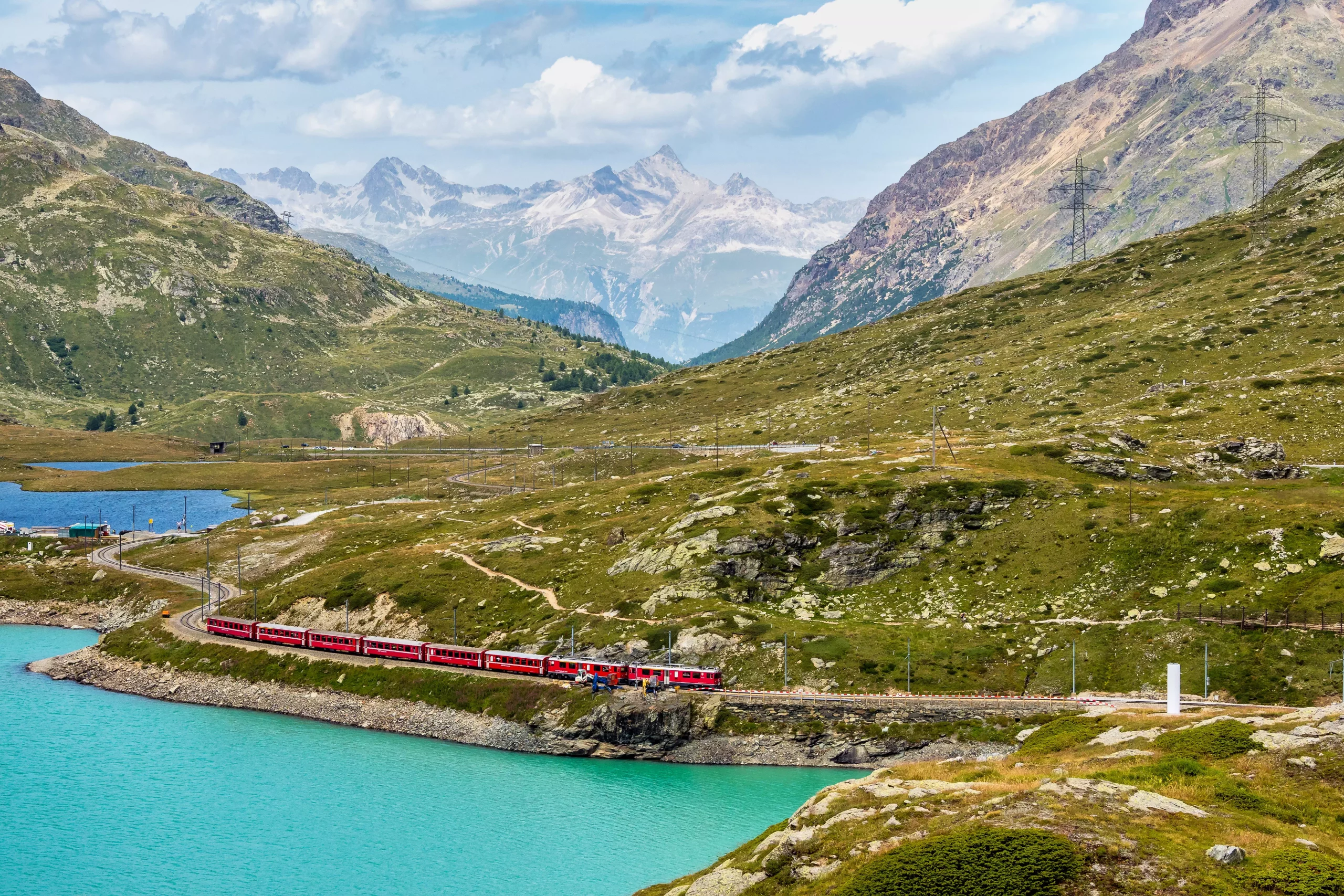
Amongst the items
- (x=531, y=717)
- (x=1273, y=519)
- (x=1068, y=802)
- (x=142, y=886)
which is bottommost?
(x=142, y=886)

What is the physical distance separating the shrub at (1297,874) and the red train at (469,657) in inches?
3452

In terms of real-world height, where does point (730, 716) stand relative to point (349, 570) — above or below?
below

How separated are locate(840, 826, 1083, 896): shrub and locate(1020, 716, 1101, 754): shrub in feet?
116

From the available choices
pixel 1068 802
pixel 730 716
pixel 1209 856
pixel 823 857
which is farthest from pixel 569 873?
pixel 1209 856

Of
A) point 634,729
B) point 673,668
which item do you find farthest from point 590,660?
point 634,729

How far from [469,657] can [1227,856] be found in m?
116

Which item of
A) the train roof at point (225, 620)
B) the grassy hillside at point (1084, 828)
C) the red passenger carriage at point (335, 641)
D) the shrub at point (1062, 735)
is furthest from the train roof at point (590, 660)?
the train roof at point (225, 620)

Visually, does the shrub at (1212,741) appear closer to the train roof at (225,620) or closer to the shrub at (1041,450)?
the shrub at (1041,450)

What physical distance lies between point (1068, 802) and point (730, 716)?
237ft

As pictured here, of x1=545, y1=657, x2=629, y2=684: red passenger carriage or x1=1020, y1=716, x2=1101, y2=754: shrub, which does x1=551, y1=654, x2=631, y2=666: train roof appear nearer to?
x1=545, y1=657, x2=629, y2=684: red passenger carriage

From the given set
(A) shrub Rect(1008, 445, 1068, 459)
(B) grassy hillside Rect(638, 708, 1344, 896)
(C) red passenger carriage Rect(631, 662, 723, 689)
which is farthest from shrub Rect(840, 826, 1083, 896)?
(A) shrub Rect(1008, 445, 1068, 459)

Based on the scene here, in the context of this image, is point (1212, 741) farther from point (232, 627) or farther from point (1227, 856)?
point (232, 627)

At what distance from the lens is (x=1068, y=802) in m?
63.4

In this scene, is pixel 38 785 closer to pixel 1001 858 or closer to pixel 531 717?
pixel 531 717
